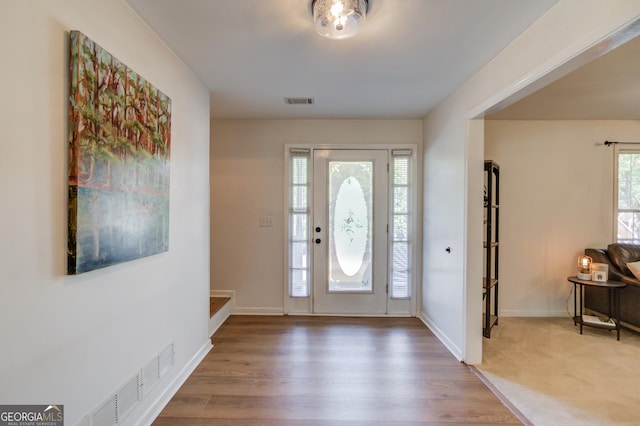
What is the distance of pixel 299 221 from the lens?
3.58 metres

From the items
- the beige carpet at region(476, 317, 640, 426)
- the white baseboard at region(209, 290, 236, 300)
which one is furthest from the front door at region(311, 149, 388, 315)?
the beige carpet at region(476, 317, 640, 426)


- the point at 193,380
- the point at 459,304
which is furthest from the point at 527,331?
the point at 193,380

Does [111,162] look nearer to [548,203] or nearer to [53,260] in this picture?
[53,260]

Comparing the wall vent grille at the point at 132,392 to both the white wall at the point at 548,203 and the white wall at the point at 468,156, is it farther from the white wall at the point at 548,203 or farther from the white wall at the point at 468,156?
the white wall at the point at 548,203

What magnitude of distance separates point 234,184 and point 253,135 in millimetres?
668

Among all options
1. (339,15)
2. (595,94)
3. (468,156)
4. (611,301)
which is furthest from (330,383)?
(595,94)

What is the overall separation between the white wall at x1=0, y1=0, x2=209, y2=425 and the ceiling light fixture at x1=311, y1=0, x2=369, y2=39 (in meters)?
1.05

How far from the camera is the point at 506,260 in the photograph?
11.5 feet

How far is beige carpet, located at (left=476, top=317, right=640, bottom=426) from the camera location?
1832mm

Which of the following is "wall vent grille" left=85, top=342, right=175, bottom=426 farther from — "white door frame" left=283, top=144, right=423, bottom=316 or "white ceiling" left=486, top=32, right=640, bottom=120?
"white ceiling" left=486, top=32, right=640, bottom=120

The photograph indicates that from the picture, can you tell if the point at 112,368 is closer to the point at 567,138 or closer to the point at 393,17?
the point at 393,17

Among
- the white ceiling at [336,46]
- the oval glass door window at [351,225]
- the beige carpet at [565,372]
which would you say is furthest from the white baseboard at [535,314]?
the white ceiling at [336,46]

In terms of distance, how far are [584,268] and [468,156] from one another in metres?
2.18

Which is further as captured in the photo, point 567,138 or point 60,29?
point 567,138
